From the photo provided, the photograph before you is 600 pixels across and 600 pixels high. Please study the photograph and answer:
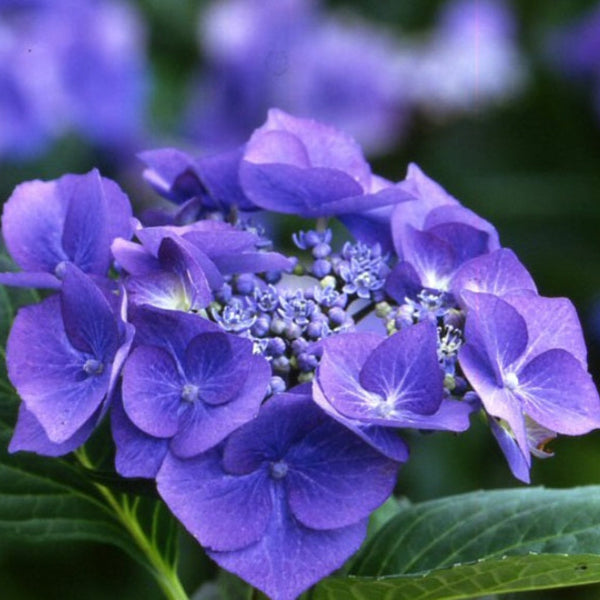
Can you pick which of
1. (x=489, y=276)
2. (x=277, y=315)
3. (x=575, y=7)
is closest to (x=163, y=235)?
(x=277, y=315)

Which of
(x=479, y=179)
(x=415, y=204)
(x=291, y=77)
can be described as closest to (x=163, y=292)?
(x=415, y=204)

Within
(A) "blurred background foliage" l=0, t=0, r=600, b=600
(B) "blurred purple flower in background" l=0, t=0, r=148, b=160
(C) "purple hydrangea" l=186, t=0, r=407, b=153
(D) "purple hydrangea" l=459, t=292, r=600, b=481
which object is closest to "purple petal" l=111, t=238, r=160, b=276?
(D) "purple hydrangea" l=459, t=292, r=600, b=481

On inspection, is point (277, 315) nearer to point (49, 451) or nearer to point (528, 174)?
point (49, 451)

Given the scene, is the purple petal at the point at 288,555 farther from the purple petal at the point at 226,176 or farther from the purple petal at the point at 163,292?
the purple petal at the point at 226,176

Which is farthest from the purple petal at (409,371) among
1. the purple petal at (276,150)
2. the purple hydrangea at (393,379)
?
the purple petal at (276,150)

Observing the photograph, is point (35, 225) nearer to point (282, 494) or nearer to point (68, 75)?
point (282, 494)

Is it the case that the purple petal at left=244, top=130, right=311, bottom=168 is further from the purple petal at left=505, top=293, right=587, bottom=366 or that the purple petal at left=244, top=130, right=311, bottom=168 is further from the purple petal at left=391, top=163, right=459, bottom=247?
the purple petal at left=505, top=293, right=587, bottom=366
